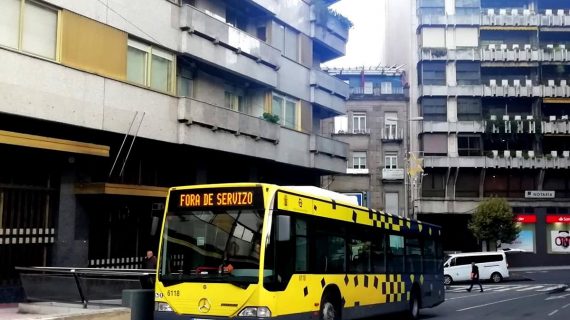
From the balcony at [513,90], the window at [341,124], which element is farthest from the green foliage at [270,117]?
the balcony at [513,90]

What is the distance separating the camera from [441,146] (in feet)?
171

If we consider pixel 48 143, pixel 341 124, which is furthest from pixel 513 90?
pixel 48 143

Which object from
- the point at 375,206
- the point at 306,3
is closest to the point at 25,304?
the point at 306,3

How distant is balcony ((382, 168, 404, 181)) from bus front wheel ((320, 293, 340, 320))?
40.5 metres

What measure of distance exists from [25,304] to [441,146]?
1709 inches

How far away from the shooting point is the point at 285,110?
28.0m

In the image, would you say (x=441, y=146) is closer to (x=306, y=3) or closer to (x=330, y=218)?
(x=306, y=3)

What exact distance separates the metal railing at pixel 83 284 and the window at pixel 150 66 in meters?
8.01

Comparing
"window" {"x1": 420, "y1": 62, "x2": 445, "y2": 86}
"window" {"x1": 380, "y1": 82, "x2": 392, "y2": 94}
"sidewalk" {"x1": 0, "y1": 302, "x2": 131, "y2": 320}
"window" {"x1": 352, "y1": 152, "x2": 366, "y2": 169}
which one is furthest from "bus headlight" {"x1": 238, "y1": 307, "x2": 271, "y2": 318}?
"window" {"x1": 380, "y1": 82, "x2": 392, "y2": 94}

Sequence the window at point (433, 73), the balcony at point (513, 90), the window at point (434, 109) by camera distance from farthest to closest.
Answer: the window at point (433, 73), the window at point (434, 109), the balcony at point (513, 90)

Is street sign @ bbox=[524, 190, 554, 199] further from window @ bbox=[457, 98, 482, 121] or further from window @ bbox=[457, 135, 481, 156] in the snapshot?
window @ bbox=[457, 98, 482, 121]

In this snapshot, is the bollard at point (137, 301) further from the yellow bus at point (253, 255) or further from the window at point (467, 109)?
the window at point (467, 109)

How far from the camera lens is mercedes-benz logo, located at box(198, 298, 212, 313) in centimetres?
1053

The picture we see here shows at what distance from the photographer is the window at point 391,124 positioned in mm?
53750
